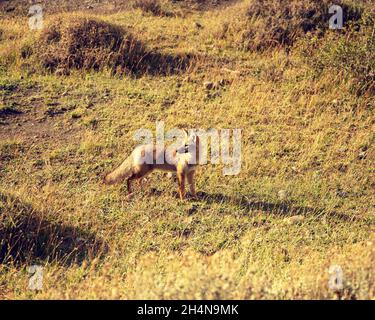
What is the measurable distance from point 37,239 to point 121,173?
5.24 ft

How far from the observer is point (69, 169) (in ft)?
26.4

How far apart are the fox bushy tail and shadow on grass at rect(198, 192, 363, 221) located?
1.07m

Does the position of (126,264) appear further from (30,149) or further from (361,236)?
(30,149)

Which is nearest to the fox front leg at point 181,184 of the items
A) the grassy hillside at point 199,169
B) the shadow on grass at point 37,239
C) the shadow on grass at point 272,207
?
the grassy hillside at point 199,169

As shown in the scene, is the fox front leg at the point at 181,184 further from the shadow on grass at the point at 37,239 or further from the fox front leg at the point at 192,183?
the shadow on grass at the point at 37,239

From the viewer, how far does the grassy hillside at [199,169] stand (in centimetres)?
537

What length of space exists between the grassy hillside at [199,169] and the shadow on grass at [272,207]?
3cm

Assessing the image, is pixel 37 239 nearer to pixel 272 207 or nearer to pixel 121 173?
pixel 121 173

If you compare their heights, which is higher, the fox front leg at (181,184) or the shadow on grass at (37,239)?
the fox front leg at (181,184)

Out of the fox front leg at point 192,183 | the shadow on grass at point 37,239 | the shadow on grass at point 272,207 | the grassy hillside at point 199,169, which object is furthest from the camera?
the fox front leg at point 192,183

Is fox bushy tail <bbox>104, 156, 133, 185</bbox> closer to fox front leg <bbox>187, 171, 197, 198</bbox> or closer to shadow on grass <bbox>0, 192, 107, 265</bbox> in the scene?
fox front leg <bbox>187, 171, 197, 198</bbox>

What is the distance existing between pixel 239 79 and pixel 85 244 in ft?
19.3

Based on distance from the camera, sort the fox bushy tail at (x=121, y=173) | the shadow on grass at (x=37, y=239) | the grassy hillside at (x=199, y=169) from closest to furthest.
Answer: the grassy hillside at (x=199, y=169) < the shadow on grass at (x=37, y=239) < the fox bushy tail at (x=121, y=173)
